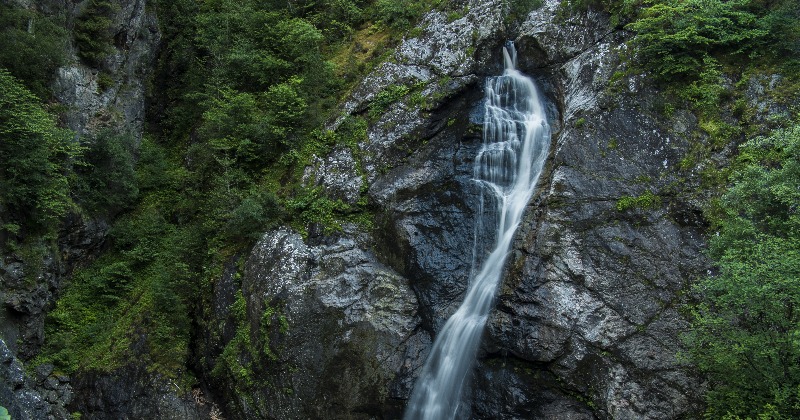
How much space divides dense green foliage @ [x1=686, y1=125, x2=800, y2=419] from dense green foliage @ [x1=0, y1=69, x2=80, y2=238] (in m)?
13.0

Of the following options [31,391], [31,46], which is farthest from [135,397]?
[31,46]

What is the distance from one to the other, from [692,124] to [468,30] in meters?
6.26

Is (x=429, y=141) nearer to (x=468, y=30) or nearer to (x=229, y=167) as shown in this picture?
(x=468, y=30)

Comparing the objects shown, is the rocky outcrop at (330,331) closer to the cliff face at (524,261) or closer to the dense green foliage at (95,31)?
the cliff face at (524,261)

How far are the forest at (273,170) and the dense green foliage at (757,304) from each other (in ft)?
0.10

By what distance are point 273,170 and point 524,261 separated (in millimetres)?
6805

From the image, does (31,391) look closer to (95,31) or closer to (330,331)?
(330,331)

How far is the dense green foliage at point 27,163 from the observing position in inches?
439

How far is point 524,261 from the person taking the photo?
10.3 m

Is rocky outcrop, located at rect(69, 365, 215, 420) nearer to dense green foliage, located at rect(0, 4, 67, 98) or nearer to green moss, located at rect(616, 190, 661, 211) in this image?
dense green foliage, located at rect(0, 4, 67, 98)

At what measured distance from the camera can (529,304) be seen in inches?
391

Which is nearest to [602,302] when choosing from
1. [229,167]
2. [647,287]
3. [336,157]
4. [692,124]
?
[647,287]

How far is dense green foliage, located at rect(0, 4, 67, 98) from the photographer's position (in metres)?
12.2

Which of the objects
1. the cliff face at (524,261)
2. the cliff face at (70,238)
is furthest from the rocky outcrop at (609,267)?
the cliff face at (70,238)
